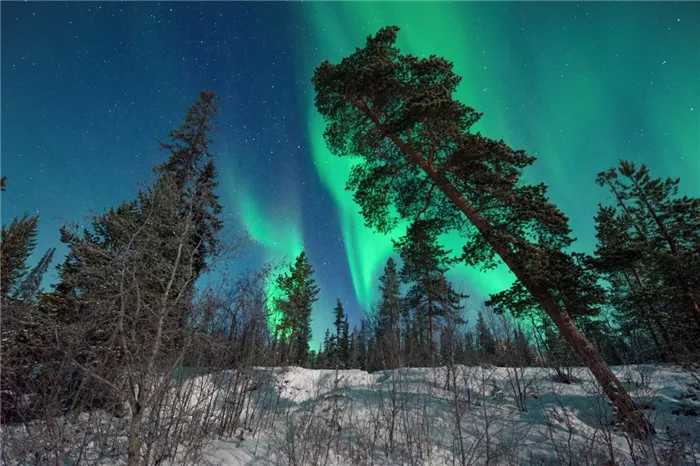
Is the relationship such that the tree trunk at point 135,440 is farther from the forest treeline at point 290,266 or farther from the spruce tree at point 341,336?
the spruce tree at point 341,336

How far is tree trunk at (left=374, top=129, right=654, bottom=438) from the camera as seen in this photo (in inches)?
259

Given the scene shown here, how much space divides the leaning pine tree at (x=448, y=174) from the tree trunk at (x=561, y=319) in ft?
0.08

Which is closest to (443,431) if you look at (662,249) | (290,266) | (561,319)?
(561,319)

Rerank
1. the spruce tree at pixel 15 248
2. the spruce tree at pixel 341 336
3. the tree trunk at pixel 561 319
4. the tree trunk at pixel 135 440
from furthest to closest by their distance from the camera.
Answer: the spruce tree at pixel 341 336, the spruce tree at pixel 15 248, the tree trunk at pixel 561 319, the tree trunk at pixel 135 440

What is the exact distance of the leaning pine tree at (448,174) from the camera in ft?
26.7

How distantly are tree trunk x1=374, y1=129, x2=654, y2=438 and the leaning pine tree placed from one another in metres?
0.03

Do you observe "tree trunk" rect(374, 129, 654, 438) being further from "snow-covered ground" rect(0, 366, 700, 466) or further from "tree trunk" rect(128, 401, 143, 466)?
"tree trunk" rect(128, 401, 143, 466)

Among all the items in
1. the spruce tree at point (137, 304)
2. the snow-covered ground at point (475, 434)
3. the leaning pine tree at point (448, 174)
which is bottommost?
the snow-covered ground at point (475, 434)

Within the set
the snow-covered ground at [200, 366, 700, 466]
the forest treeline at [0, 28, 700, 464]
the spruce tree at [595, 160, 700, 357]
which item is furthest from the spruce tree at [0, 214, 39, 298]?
the spruce tree at [595, 160, 700, 357]

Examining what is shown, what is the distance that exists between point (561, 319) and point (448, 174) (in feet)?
18.0

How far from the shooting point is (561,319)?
25.6 feet

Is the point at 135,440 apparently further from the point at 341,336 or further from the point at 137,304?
the point at 341,336

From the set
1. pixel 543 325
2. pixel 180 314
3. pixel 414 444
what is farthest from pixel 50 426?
pixel 543 325

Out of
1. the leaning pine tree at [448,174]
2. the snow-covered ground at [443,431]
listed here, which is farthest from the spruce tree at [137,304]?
the leaning pine tree at [448,174]
